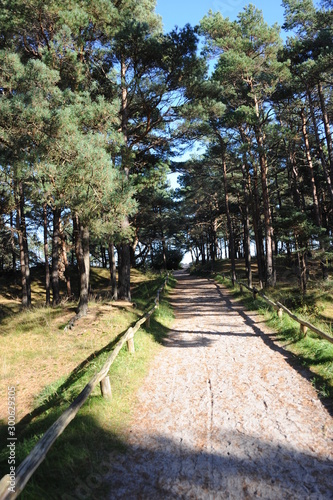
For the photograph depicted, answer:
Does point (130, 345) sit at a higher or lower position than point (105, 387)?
higher

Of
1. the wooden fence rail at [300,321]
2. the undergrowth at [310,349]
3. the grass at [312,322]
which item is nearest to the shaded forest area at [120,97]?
the grass at [312,322]

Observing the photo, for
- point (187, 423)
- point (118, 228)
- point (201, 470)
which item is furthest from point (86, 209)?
point (201, 470)

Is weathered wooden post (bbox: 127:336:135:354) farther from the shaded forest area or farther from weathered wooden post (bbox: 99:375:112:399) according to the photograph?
the shaded forest area

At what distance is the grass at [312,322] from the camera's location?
6238 mm

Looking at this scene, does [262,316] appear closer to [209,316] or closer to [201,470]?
[209,316]

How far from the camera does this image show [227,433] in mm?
4801

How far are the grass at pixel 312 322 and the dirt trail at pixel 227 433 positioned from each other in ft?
0.99

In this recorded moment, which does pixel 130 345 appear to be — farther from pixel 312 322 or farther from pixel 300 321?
pixel 312 322

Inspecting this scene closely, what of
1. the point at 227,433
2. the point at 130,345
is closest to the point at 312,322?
the point at 130,345

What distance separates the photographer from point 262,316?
11.9 m

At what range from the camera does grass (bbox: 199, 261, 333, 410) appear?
20.5ft

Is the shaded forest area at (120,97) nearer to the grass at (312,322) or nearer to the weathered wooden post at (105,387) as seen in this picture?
the grass at (312,322)

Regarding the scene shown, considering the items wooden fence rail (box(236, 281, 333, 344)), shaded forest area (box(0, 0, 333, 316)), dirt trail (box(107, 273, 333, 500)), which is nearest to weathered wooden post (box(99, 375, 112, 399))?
dirt trail (box(107, 273, 333, 500))

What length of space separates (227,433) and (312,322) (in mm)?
7559
